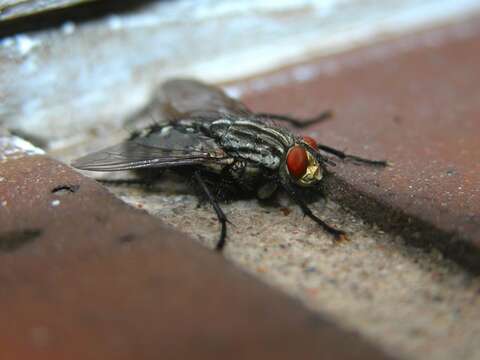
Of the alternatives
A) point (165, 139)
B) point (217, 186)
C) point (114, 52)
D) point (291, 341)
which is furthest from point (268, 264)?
point (114, 52)

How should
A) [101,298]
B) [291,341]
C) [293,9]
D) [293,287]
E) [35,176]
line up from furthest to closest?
[293,9] < [35,176] < [293,287] < [101,298] < [291,341]

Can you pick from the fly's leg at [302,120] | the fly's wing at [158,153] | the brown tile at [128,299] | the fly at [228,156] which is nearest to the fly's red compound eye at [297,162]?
the fly at [228,156]

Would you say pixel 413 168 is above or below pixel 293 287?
above

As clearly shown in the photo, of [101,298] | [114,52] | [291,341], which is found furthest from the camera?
[114,52]

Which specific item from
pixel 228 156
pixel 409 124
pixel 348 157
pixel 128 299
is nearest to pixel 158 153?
pixel 228 156

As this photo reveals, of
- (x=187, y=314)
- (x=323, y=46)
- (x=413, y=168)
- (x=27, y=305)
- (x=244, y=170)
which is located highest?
(x=323, y=46)

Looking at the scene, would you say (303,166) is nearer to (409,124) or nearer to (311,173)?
(311,173)

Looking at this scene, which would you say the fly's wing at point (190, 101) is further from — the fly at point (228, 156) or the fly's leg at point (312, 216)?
the fly's leg at point (312, 216)

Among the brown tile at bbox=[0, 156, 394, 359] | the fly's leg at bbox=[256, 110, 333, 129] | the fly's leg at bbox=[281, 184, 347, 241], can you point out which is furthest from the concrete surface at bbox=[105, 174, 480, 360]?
the fly's leg at bbox=[256, 110, 333, 129]

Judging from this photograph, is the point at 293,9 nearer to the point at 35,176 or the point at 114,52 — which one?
the point at 114,52
